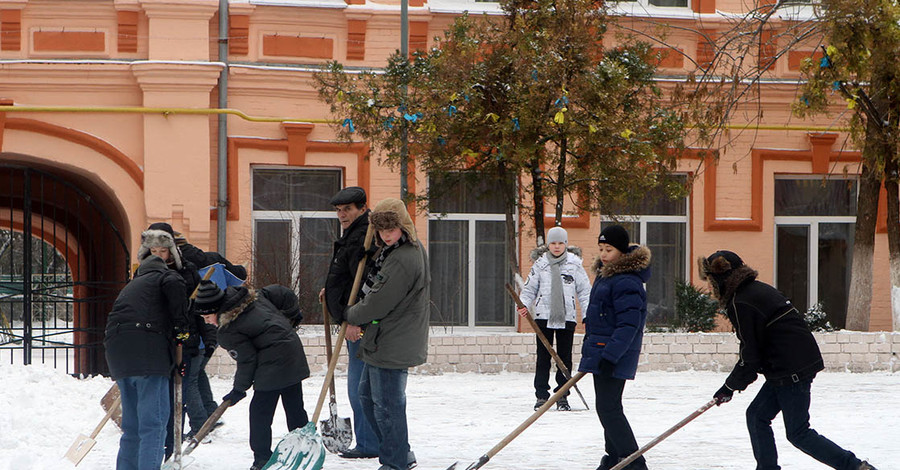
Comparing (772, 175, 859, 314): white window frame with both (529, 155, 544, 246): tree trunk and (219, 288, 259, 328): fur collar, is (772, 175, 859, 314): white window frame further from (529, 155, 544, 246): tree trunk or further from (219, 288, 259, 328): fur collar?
(219, 288, 259, 328): fur collar

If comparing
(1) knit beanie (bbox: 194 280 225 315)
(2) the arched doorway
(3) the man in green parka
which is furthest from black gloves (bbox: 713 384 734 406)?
(2) the arched doorway

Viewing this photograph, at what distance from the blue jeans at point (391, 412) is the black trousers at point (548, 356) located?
336cm

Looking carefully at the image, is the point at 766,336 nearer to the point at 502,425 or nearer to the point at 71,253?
the point at 502,425

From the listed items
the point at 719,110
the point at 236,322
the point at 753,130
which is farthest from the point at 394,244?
the point at 753,130

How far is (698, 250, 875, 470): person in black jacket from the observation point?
236 inches

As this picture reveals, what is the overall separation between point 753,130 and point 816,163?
1.09 meters

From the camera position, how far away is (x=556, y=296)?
10.1m

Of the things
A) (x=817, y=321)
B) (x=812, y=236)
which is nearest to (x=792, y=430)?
(x=817, y=321)

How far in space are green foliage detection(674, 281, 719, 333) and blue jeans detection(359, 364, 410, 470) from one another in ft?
28.2

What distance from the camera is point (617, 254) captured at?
672 cm

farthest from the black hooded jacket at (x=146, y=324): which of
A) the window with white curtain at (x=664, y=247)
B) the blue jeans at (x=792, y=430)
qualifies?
the window with white curtain at (x=664, y=247)

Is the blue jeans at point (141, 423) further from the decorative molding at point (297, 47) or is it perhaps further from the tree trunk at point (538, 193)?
the decorative molding at point (297, 47)

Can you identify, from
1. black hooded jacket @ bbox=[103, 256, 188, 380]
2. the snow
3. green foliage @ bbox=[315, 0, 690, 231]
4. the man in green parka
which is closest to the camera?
black hooded jacket @ bbox=[103, 256, 188, 380]

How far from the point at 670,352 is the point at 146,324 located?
8266 millimetres
